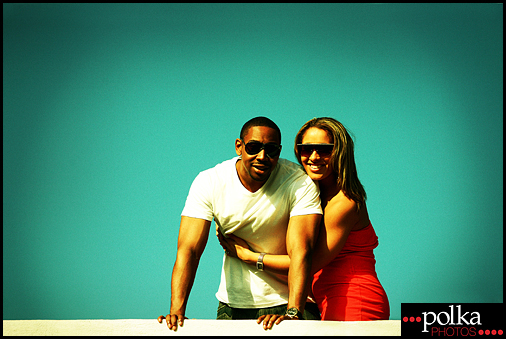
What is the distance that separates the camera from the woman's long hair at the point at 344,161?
531 centimetres

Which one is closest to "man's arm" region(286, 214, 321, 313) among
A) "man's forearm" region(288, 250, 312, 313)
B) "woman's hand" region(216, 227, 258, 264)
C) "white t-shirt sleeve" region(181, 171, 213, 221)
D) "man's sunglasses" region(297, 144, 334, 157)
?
"man's forearm" region(288, 250, 312, 313)

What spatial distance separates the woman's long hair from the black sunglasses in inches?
22.5

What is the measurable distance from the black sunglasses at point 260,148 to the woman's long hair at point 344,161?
571 millimetres

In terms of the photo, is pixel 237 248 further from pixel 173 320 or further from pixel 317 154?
pixel 317 154

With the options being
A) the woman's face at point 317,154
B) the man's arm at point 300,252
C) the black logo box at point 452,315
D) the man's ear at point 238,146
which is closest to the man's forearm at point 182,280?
the man's arm at point 300,252

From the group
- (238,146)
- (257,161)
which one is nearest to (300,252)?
(257,161)

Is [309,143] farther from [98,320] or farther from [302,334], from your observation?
[98,320]

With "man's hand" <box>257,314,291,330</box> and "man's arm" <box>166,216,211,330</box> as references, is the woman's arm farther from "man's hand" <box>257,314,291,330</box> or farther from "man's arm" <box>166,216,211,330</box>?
"man's hand" <box>257,314,291,330</box>

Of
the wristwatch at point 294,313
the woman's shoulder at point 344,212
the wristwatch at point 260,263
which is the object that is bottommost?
the wristwatch at point 294,313

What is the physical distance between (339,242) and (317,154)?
91cm

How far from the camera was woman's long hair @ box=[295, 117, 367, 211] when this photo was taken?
531 cm

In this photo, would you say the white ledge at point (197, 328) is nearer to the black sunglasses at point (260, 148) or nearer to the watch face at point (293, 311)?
the watch face at point (293, 311)

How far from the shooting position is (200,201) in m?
5.30

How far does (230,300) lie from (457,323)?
2224 millimetres
